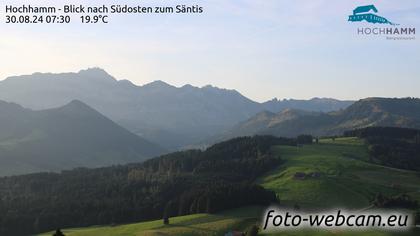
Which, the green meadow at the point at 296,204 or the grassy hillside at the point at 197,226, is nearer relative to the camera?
the grassy hillside at the point at 197,226

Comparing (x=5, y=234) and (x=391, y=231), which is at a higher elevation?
(x=391, y=231)

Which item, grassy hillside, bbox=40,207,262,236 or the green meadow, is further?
the green meadow

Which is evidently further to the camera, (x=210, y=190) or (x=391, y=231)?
(x=210, y=190)

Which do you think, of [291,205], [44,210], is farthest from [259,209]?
[44,210]

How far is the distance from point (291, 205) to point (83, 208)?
7612 centimetres

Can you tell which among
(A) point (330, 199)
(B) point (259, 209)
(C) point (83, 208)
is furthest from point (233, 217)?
(C) point (83, 208)

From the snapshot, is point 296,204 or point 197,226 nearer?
point 197,226

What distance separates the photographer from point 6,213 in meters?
181

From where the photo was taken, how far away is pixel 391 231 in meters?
110

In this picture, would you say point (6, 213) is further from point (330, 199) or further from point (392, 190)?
point (392, 190)

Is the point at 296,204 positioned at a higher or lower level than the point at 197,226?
higher

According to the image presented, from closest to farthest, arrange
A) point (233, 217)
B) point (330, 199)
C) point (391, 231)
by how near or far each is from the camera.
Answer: point (391, 231), point (233, 217), point (330, 199)

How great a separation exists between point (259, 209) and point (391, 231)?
5485 cm

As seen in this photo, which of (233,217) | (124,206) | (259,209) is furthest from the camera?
(124,206)
